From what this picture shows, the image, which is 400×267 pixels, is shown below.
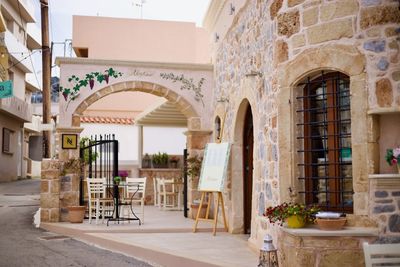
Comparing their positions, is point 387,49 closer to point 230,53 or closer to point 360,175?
point 360,175

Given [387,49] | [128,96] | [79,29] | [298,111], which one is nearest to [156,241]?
[298,111]

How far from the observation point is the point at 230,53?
9.27 meters

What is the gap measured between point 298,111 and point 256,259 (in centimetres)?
182

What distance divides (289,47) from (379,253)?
278cm

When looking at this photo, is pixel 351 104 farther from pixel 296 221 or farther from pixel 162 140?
pixel 162 140

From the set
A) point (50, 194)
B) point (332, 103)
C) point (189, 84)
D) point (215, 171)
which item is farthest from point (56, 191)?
point (332, 103)

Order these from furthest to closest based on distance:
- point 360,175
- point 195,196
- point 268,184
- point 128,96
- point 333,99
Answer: point 128,96 < point 195,196 < point 268,184 < point 333,99 < point 360,175

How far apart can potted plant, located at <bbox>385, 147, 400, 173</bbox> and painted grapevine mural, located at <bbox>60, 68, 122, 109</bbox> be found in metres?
6.70

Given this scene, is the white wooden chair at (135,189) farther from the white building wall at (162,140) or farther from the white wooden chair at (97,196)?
the white building wall at (162,140)

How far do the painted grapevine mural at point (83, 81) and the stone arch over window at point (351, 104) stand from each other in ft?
17.6

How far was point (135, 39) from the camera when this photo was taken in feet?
71.9

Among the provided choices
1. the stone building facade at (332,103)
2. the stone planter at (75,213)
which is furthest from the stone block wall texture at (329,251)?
the stone planter at (75,213)

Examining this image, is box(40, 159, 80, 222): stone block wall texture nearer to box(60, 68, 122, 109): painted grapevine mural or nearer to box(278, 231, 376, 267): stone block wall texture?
box(60, 68, 122, 109): painted grapevine mural

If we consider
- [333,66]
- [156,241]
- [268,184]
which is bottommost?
[156,241]
